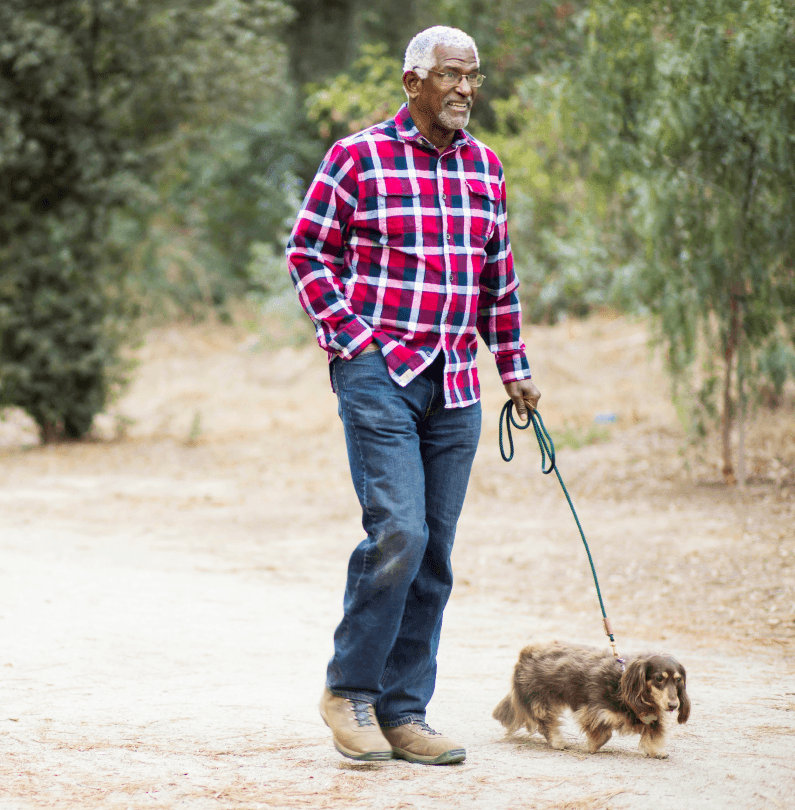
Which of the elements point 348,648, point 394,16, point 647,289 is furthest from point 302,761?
point 394,16

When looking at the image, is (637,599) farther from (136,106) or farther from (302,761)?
(136,106)

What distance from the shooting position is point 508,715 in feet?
12.8

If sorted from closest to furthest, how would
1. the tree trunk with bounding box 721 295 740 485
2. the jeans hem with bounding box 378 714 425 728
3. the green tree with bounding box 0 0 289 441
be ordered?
the jeans hem with bounding box 378 714 425 728, the tree trunk with bounding box 721 295 740 485, the green tree with bounding box 0 0 289 441

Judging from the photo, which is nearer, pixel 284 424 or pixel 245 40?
pixel 245 40

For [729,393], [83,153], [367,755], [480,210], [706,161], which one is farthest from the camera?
[83,153]

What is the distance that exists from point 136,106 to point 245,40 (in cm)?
177

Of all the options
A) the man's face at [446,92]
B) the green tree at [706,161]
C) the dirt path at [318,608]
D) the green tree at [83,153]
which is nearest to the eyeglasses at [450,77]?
the man's face at [446,92]

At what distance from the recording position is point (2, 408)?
523 inches

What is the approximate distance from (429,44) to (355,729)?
7.28 feet

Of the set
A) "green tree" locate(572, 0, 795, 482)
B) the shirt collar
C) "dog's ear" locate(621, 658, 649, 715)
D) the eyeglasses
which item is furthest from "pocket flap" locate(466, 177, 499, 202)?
"green tree" locate(572, 0, 795, 482)

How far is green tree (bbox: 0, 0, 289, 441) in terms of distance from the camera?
41.2 feet

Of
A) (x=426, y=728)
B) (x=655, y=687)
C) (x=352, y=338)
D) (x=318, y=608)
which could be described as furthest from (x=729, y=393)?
(x=352, y=338)

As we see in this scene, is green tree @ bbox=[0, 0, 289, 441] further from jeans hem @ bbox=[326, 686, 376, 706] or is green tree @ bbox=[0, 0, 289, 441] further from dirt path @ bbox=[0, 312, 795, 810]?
jeans hem @ bbox=[326, 686, 376, 706]

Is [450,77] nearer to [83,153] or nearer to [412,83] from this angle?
[412,83]
